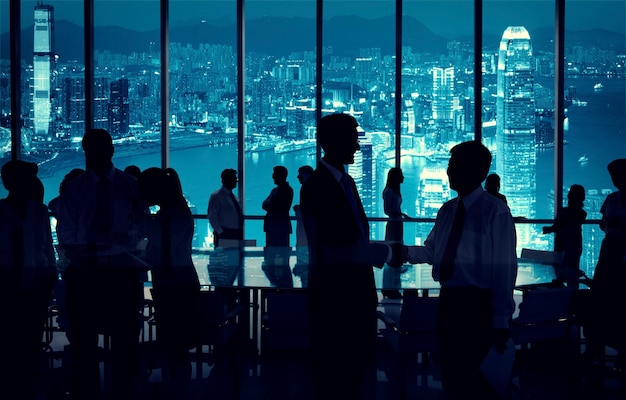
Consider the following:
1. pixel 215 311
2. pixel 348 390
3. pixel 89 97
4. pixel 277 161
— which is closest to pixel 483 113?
pixel 277 161

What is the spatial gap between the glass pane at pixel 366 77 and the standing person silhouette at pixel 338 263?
5536 mm

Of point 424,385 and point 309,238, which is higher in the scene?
point 309,238

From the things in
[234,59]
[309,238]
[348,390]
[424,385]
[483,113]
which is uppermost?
[234,59]

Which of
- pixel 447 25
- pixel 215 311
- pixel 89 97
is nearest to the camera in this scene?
pixel 215 311

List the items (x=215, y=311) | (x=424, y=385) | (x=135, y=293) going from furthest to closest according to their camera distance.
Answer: (x=424, y=385) < (x=215, y=311) < (x=135, y=293)

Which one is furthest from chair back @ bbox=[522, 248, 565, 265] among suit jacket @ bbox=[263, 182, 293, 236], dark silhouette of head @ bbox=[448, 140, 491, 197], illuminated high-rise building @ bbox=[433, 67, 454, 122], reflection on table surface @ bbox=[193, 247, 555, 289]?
dark silhouette of head @ bbox=[448, 140, 491, 197]

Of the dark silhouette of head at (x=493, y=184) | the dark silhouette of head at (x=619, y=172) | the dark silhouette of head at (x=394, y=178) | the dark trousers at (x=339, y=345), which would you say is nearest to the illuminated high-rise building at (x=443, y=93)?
the dark silhouette of head at (x=394, y=178)

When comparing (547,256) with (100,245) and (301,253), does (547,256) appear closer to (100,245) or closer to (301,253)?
(301,253)

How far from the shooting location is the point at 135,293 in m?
4.55

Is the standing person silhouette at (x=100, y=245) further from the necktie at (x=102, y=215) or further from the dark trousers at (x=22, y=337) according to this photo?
the dark trousers at (x=22, y=337)

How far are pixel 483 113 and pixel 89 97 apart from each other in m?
4.85

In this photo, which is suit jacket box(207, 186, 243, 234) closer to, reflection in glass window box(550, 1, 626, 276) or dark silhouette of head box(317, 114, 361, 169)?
reflection in glass window box(550, 1, 626, 276)

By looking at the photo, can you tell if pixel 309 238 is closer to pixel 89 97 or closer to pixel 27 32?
pixel 89 97

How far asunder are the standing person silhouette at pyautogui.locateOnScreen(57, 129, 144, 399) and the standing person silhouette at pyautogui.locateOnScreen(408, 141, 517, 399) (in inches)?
77.1
